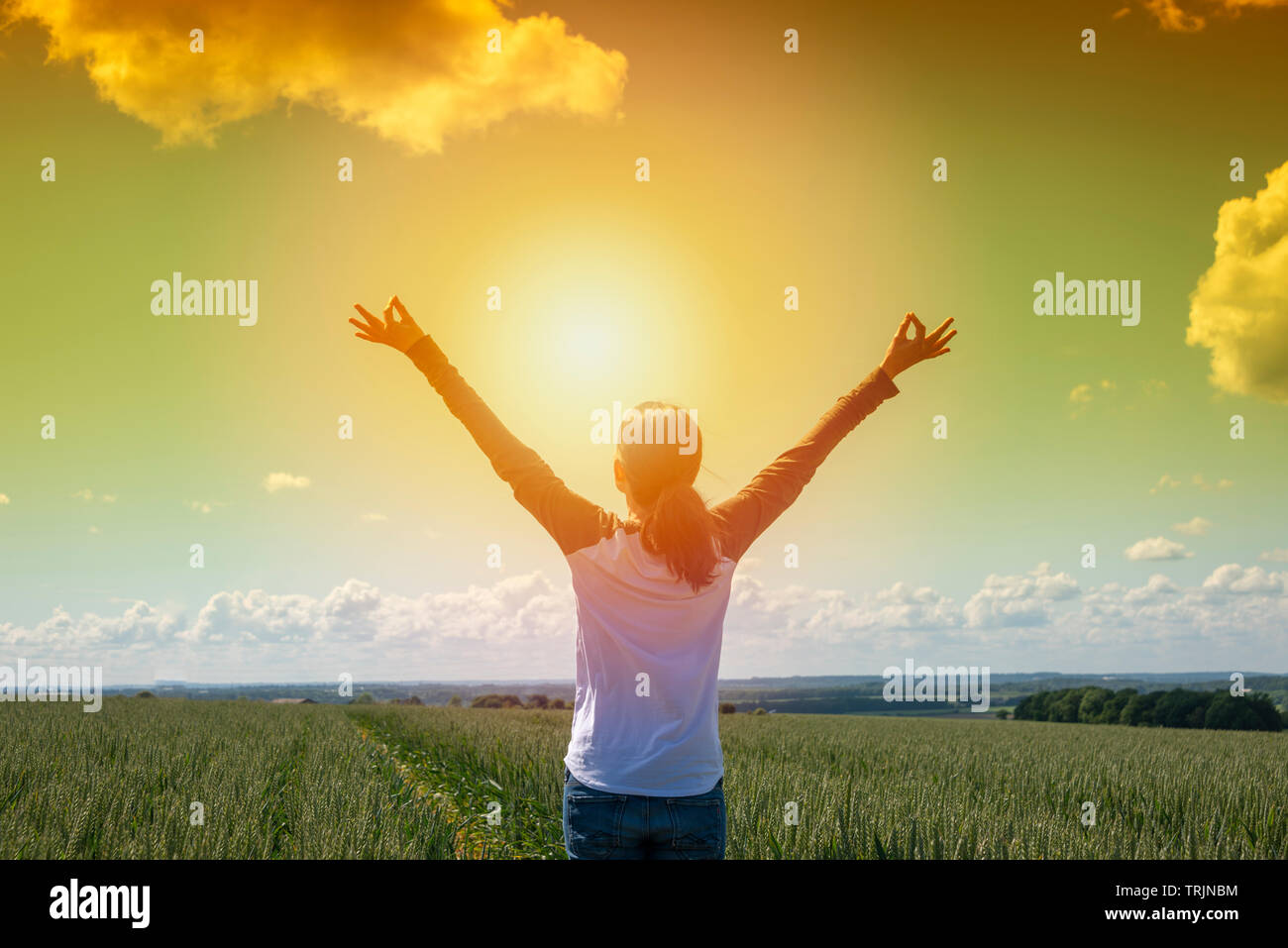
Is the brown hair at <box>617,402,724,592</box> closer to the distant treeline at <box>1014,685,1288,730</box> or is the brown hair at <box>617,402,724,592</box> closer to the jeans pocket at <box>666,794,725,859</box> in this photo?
the jeans pocket at <box>666,794,725,859</box>

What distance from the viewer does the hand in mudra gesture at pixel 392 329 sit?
2.85 metres

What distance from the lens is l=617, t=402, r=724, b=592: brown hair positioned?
2232 mm

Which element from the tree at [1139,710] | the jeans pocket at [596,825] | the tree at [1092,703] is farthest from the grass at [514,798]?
the tree at [1092,703]

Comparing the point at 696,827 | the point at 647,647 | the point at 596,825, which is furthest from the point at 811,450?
the point at 596,825

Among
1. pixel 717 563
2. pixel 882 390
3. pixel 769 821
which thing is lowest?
pixel 769 821

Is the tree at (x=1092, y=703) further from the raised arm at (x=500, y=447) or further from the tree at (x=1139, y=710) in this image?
the raised arm at (x=500, y=447)
